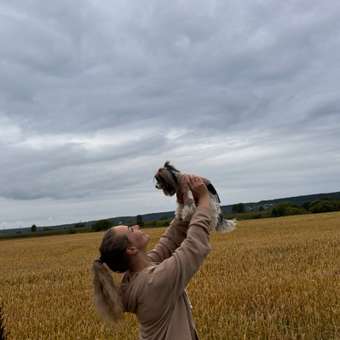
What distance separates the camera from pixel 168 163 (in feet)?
10.4

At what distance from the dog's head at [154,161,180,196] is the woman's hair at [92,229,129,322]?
16.4 inches

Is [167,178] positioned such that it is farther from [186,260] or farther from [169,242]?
[169,242]

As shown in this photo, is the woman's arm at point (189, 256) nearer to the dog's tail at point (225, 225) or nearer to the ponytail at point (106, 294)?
the dog's tail at point (225, 225)

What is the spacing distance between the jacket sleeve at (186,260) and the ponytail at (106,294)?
0.32 metres

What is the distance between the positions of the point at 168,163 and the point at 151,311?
927mm

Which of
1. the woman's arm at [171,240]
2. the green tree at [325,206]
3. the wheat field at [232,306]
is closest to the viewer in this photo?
the woman's arm at [171,240]

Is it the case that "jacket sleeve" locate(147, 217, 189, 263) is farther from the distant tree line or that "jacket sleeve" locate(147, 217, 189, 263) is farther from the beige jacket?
the distant tree line

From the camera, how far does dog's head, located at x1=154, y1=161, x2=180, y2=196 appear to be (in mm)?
3117

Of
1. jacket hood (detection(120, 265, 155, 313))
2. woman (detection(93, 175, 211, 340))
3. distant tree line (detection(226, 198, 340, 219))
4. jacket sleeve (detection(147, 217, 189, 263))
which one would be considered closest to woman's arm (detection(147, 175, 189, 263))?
jacket sleeve (detection(147, 217, 189, 263))

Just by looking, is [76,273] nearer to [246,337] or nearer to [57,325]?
[57,325]

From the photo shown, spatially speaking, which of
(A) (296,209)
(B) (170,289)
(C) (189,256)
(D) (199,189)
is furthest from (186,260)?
(A) (296,209)

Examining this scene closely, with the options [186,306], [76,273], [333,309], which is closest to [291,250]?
[76,273]

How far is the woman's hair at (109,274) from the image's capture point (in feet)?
10.7

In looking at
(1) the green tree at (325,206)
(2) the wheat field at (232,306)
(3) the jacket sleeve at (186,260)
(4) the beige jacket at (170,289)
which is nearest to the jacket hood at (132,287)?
(4) the beige jacket at (170,289)
